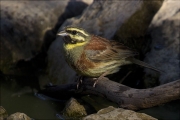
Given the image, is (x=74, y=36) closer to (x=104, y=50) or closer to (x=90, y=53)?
(x=90, y=53)

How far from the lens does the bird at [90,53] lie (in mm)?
6293

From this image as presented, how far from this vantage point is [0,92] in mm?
8234

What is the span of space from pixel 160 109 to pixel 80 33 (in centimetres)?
208

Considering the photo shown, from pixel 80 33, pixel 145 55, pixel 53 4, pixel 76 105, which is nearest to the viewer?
pixel 80 33

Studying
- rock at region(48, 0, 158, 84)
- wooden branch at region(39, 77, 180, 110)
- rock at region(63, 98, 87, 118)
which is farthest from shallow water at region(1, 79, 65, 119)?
wooden branch at region(39, 77, 180, 110)

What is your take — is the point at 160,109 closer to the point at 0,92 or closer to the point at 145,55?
the point at 145,55

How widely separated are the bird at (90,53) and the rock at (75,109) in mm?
693

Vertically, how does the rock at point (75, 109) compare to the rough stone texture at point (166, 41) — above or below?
below

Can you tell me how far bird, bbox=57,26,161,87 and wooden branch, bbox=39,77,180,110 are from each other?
234mm

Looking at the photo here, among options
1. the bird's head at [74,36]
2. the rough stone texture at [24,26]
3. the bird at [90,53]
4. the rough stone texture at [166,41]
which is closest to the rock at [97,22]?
the rough stone texture at [24,26]

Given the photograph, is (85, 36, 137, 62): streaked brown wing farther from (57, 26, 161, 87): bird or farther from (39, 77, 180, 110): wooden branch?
(39, 77, 180, 110): wooden branch

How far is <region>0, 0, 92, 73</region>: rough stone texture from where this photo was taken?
29.2 ft

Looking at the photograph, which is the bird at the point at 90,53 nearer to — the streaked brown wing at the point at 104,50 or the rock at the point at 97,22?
the streaked brown wing at the point at 104,50

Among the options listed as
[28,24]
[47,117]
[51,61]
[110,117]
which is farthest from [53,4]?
[110,117]
